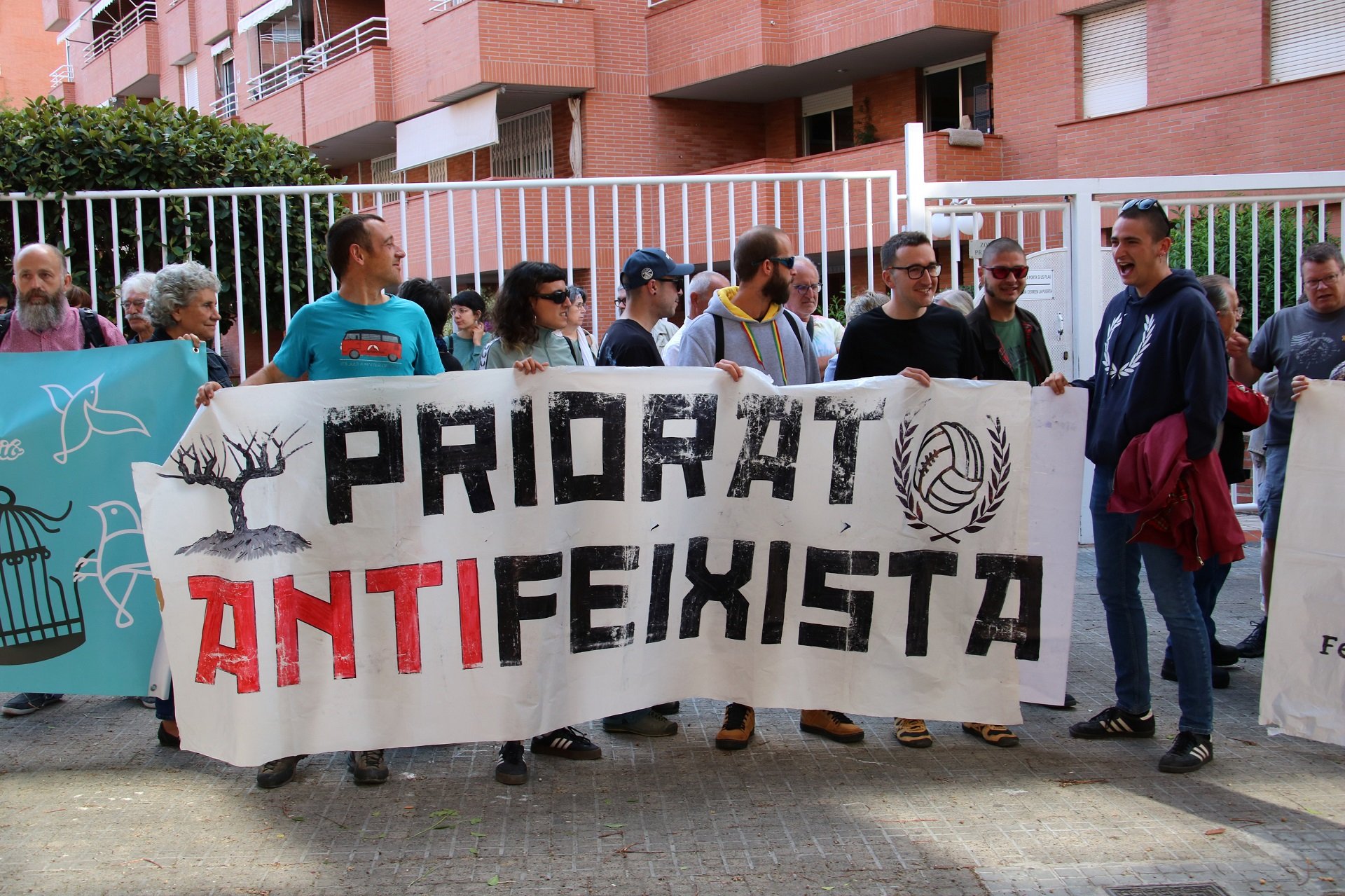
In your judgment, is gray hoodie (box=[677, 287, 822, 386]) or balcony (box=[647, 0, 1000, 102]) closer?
gray hoodie (box=[677, 287, 822, 386])

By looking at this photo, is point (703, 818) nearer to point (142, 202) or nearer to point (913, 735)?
point (913, 735)

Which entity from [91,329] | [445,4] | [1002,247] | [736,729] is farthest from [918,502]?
[445,4]

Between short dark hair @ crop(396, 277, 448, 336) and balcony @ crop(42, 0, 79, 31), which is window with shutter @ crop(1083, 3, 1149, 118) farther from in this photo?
balcony @ crop(42, 0, 79, 31)

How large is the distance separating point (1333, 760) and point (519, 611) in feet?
9.91

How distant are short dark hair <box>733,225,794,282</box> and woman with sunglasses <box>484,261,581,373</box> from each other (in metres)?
0.71

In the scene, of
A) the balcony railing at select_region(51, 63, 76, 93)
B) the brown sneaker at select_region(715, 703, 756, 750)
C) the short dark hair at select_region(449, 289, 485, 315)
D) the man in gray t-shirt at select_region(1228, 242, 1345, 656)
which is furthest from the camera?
the balcony railing at select_region(51, 63, 76, 93)

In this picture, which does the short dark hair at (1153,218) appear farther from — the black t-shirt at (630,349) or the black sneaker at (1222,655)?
the black sneaker at (1222,655)

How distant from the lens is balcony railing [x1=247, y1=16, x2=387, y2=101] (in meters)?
27.3

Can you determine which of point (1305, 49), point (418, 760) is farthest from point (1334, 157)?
point (418, 760)

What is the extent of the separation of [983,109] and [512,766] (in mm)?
18403

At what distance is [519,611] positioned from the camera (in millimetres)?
4441

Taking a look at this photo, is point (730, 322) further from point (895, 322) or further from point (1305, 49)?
point (1305, 49)

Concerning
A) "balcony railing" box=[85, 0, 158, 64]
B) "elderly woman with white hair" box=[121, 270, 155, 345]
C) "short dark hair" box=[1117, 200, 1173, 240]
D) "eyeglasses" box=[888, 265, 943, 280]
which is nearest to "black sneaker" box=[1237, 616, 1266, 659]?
"short dark hair" box=[1117, 200, 1173, 240]

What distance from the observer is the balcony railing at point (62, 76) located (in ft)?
140
